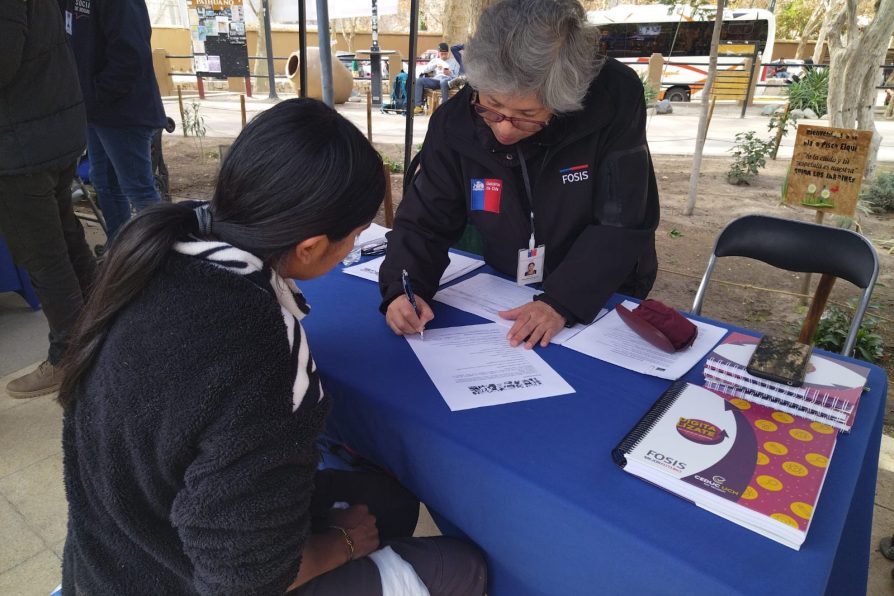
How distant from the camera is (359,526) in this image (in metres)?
1.07

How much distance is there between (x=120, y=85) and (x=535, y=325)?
252 centimetres

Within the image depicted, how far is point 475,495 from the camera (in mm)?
964

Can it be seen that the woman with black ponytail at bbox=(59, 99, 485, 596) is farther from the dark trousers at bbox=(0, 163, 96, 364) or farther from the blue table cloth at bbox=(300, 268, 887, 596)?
the dark trousers at bbox=(0, 163, 96, 364)

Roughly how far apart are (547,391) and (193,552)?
2.22ft

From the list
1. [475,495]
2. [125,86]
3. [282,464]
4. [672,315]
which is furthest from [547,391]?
[125,86]

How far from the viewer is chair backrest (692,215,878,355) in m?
1.70

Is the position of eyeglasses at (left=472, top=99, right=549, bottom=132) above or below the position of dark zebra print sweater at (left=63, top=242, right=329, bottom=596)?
above

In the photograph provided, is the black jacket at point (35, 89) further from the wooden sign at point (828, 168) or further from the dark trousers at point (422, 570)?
the wooden sign at point (828, 168)

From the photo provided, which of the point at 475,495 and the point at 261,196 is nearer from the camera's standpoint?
the point at 261,196

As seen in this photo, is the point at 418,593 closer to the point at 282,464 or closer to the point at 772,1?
the point at 282,464

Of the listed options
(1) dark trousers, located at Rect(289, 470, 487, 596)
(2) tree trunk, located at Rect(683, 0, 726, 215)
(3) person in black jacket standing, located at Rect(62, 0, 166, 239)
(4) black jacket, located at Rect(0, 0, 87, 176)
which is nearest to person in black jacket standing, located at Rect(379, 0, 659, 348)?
(1) dark trousers, located at Rect(289, 470, 487, 596)

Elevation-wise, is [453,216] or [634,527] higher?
[453,216]

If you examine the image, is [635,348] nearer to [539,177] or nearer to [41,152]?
[539,177]

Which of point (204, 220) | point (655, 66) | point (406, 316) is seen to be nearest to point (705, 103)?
point (406, 316)
